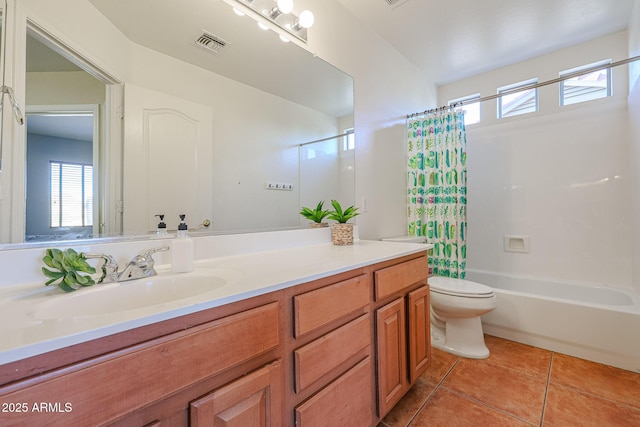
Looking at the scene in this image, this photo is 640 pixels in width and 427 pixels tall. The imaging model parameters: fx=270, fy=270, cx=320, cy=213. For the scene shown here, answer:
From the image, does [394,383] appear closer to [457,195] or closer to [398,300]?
[398,300]

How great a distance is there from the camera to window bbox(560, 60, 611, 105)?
223cm

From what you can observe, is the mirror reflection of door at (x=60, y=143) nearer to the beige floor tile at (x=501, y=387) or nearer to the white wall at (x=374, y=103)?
the white wall at (x=374, y=103)

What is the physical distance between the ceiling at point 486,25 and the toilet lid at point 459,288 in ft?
6.34

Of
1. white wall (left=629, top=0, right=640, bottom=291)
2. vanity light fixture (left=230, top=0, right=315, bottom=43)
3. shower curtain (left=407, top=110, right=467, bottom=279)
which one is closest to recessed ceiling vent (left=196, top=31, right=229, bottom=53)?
vanity light fixture (left=230, top=0, right=315, bottom=43)

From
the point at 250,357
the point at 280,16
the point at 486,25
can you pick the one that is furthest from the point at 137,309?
the point at 486,25

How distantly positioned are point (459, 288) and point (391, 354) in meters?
0.92

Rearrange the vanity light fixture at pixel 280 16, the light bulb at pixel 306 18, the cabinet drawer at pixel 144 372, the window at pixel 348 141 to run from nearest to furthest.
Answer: the cabinet drawer at pixel 144 372, the vanity light fixture at pixel 280 16, the light bulb at pixel 306 18, the window at pixel 348 141

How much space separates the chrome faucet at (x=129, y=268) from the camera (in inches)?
30.8

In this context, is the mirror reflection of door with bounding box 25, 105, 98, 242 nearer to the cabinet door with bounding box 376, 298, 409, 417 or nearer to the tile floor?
the cabinet door with bounding box 376, 298, 409, 417

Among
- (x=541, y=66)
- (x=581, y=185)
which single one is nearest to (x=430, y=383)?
(x=581, y=185)

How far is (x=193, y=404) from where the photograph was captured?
56cm

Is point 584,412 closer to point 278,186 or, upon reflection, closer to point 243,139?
point 278,186

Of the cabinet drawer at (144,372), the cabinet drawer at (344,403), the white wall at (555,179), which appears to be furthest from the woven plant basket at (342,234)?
the white wall at (555,179)

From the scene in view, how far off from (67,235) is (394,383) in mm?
1389
